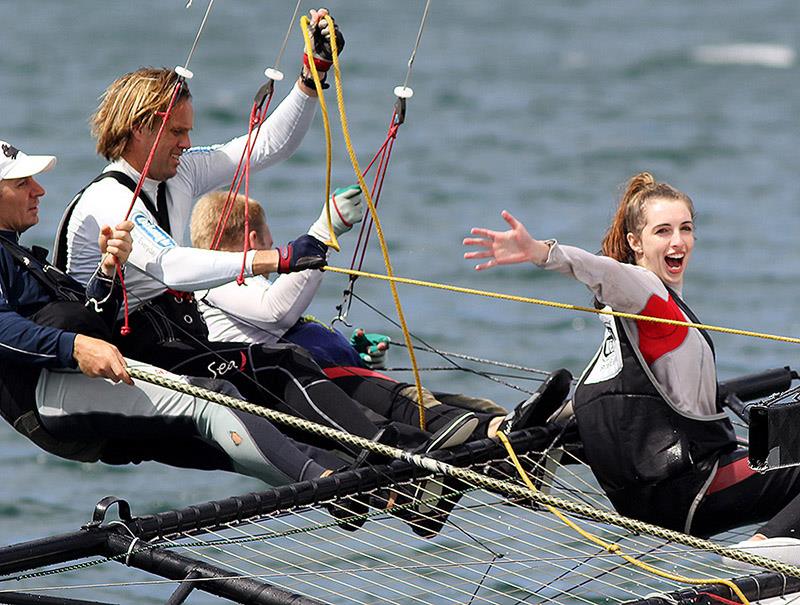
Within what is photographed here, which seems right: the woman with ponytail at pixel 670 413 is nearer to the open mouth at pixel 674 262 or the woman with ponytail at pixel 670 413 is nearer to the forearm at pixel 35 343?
the open mouth at pixel 674 262

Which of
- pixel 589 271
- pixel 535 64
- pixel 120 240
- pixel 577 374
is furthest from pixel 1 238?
pixel 535 64

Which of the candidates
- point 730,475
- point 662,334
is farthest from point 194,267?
point 730,475

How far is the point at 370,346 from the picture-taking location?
545cm

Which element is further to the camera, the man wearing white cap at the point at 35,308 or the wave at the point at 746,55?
the wave at the point at 746,55

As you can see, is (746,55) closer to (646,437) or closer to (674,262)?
(674,262)

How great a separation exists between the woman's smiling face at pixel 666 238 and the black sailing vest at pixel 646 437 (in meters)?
0.08

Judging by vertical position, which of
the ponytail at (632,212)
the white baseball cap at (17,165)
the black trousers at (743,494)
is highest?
the ponytail at (632,212)

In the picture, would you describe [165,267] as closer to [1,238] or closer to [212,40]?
[1,238]

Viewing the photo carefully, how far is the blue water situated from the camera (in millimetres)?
10930

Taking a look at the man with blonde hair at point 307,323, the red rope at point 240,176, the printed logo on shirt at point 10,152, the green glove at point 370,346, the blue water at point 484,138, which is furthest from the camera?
the blue water at point 484,138

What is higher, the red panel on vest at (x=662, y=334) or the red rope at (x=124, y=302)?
the red panel on vest at (x=662, y=334)

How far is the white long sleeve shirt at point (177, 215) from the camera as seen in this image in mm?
4422

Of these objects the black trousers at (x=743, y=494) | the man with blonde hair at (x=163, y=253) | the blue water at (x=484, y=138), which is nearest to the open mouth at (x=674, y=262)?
the black trousers at (x=743, y=494)

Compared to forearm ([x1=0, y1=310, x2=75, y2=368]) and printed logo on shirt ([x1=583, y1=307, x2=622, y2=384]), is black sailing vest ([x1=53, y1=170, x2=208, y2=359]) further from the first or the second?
printed logo on shirt ([x1=583, y1=307, x2=622, y2=384])
